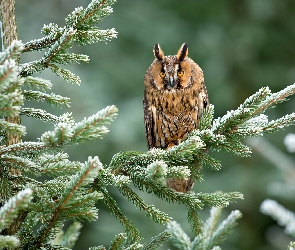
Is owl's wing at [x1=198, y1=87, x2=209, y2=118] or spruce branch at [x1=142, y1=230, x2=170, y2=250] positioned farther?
owl's wing at [x1=198, y1=87, x2=209, y2=118]

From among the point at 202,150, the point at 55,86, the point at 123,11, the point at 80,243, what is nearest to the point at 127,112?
the point at 55,86

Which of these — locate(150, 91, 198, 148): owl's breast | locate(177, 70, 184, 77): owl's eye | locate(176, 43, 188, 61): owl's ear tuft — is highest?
locate(176, 43, 188, 61): owl's ear tuft

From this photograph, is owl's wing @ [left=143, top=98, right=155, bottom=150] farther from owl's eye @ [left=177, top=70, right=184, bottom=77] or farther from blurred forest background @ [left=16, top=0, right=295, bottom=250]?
blurred forest background @ [left=16, top=0, right=295, bottom=250]

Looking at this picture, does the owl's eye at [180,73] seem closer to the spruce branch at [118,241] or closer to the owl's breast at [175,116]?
the owl's breast at [175,116]

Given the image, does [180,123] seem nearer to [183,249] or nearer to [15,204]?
[183,249]

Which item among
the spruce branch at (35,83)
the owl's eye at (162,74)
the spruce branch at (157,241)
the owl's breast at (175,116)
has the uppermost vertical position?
the owl's eye at (162,74)

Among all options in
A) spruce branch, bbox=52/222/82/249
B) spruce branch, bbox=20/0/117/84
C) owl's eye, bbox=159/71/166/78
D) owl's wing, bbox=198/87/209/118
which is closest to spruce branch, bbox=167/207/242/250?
spruce branch, bbox=52/222/82/249

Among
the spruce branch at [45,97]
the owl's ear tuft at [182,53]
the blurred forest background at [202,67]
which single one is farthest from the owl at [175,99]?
the blurred forest background at [202,67]

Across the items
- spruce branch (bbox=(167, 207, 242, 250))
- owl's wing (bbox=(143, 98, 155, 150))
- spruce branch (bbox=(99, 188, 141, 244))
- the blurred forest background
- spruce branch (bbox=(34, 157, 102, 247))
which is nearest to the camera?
spruce branch (bbox=(34, 157, 102, 247))
